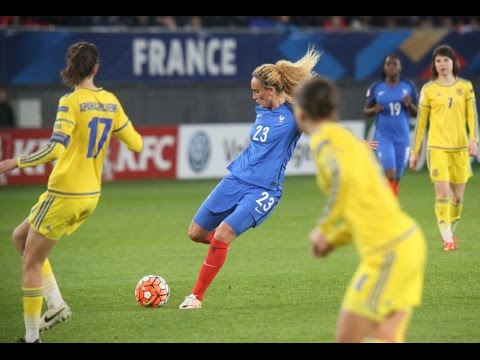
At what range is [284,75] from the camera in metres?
9.79

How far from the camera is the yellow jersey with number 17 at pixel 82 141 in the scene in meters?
8.05

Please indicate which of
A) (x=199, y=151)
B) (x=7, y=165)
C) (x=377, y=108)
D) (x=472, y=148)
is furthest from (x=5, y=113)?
(x=7, y=165)

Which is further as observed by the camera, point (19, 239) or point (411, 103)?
point (411, 103)

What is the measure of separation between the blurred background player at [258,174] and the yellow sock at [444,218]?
3940 mm

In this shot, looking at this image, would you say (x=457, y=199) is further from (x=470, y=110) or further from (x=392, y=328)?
(x=392, y=328)

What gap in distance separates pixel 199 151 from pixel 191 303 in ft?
42.9

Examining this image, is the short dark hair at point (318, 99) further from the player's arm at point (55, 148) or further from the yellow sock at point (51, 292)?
the yellow sock at point (51, 292)

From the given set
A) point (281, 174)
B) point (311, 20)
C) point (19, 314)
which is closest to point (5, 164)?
point (19, 314)

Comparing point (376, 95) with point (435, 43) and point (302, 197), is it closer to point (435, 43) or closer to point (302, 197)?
point (302, 197)

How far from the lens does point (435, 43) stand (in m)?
25.7

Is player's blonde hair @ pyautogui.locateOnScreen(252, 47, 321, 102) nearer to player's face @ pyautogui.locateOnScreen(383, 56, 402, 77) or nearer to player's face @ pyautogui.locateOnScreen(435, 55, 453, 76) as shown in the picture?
player's face @ pyautogui.locateOnScreen(435, 55, 453, 76)

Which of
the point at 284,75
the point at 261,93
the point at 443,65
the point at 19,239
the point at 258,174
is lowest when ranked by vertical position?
the point at 19,239

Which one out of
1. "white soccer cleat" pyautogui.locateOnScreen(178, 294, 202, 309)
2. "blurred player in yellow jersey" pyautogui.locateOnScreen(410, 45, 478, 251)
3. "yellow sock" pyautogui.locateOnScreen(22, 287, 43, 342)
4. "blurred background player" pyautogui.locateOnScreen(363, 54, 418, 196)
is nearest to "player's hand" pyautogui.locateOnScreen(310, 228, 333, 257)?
"yellow sock" pyautogui.locateOnScreen(22, 287, 43, 342)

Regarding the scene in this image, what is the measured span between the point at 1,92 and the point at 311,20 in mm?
8370
